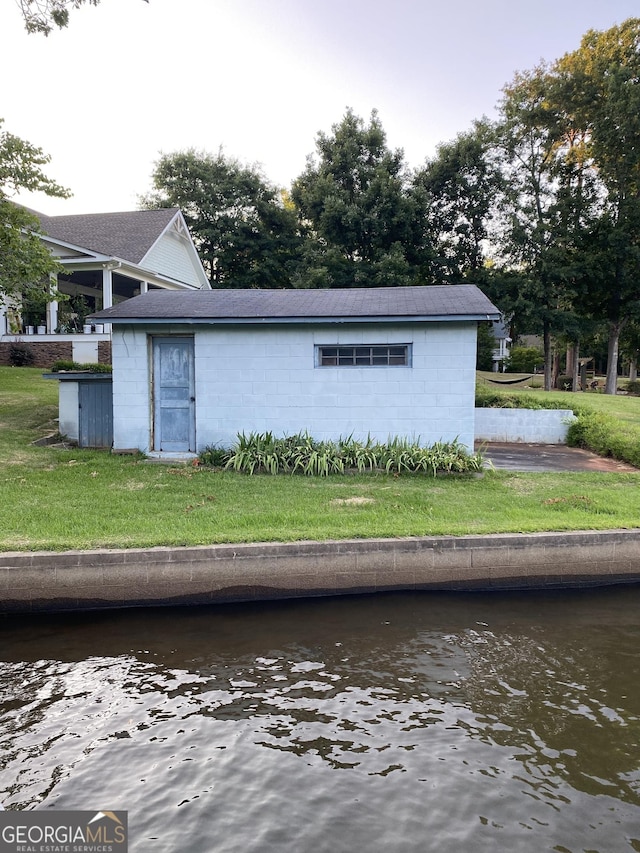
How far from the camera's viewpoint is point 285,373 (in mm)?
11141

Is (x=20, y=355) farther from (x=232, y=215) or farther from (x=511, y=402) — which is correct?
(x=511, y=402)

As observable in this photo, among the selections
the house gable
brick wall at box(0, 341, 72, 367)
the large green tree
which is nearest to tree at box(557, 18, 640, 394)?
the large green tree

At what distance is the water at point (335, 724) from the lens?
11.4ft

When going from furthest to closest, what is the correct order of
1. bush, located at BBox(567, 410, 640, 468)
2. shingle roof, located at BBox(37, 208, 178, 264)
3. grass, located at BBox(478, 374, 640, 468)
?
1. shingle roof, located at BBox(37, 208, 178, 264)
2. grass, located at BBox(478, 374, 640, 468)
3. bush, located at BBox(567, 410, 640, 468)

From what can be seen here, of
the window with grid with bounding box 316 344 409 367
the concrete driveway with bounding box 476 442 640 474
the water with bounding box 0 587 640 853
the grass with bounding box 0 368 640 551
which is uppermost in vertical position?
the window with grid with bounding box 316 344 409 367

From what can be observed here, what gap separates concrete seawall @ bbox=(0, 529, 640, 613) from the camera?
233 inches

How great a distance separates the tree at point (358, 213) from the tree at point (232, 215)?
432cm

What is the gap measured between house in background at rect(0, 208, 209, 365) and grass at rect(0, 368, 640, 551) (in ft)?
37.6

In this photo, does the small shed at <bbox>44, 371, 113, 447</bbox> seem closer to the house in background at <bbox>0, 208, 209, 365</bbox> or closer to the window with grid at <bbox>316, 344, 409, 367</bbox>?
the window with grid at <bbox>316, 344, 409, 367</bbox>

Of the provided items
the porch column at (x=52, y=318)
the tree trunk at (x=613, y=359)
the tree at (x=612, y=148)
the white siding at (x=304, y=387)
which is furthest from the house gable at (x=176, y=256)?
the tree trunk at (x=613, y=359)

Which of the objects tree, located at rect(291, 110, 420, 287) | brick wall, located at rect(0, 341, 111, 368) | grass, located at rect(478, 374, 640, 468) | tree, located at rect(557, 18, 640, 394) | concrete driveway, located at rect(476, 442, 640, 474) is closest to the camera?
concrete driveway, located at rect(476, 442, 640, 474)

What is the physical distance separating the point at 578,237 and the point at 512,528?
2457 cm

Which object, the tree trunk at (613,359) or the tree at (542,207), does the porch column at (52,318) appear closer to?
the tree at (542,207)

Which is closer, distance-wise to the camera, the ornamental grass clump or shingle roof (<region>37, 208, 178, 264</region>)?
the ornamental grass clump
